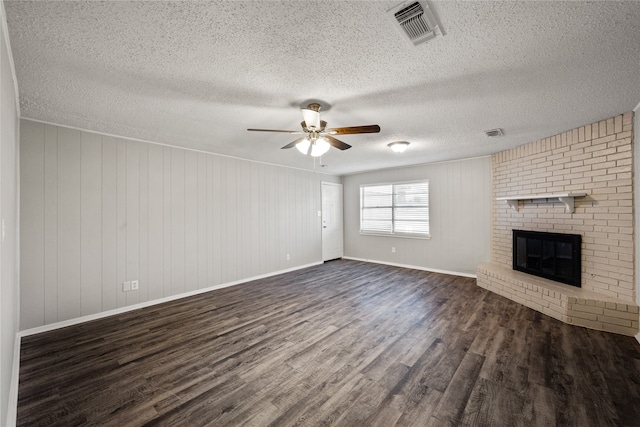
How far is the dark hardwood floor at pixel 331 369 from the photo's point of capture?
1771 millimetres

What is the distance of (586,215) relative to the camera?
11.0 feet

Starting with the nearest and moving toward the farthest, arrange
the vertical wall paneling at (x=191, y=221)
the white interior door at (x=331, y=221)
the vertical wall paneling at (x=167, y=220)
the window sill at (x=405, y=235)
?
the vertical wall paneling at (x=167, y=220) → the vertical wall paneling at (x=191, y=221) → the window sill at (x=405, y=235) → the white interior door at (x=331, y=221)

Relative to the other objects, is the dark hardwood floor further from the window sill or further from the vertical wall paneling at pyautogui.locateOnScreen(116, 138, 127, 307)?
the window sill

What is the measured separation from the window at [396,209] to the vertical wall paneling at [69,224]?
5.59 meters

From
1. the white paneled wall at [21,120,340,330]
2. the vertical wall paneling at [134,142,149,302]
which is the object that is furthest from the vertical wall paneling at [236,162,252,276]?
the vertical wall paneling at [134,142,149,302]

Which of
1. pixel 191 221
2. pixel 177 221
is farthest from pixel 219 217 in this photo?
pixel 177 221

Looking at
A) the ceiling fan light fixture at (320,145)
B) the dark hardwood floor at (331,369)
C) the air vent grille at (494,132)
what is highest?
the air vent grille at (494,132)

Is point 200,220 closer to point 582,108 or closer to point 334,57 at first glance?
point 334,57

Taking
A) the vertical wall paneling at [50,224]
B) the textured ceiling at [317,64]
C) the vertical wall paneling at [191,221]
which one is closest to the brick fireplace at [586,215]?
the textured ceiling at [317,64]

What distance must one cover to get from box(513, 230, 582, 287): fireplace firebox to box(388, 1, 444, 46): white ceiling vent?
3550 millimetres

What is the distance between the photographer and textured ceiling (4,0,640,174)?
4.71 feet

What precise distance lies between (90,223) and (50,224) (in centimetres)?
36

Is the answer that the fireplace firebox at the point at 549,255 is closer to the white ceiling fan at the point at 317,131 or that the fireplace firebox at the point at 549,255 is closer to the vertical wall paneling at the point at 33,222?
the white ceiling fan at the point at 317,131

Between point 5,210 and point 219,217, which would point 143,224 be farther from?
point 5,210
